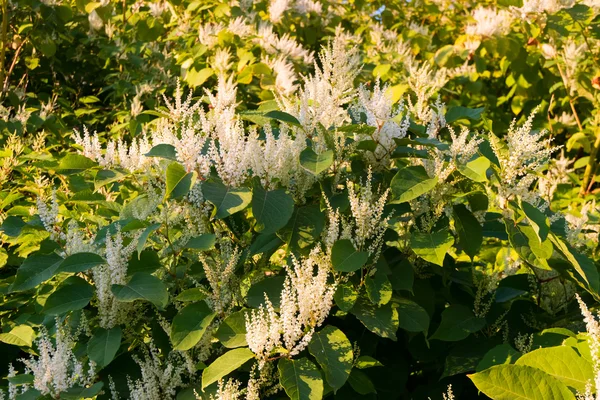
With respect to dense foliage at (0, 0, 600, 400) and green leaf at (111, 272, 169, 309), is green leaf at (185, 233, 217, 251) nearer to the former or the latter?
dense foliage at (0, 0, 600, 400)

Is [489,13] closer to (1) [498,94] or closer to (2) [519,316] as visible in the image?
(1) [498,94]

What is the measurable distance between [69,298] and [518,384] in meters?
1.32

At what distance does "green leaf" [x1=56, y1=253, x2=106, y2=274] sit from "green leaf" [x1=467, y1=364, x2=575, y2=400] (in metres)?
1.14

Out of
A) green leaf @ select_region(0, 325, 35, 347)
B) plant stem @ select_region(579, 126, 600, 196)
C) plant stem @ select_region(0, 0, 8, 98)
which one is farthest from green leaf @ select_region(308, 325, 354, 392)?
plant stem @ select_region(579, 126, 600, 196)

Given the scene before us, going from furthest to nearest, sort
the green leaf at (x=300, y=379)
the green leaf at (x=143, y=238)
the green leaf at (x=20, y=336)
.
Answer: the green leaf at (x=20, y=336) < the green leaf at (x=143, y=238) < the green leaf at (x=300, y=379)

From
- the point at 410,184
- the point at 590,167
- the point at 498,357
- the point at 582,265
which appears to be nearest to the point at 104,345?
the point at 410,184

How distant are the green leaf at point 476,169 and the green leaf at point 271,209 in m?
0.55

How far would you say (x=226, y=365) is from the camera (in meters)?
1.75

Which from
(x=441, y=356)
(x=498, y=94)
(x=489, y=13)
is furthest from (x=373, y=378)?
(x=498, y=94)

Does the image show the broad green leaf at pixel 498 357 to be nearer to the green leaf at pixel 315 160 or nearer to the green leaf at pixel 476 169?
the green leaf at pixel 476 169

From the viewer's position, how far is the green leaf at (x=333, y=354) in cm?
172

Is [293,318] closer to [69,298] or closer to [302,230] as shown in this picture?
[302,230]

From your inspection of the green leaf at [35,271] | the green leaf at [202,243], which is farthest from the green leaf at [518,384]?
the green leaf at [35,271]

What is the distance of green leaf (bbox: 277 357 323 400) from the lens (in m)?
1.68
